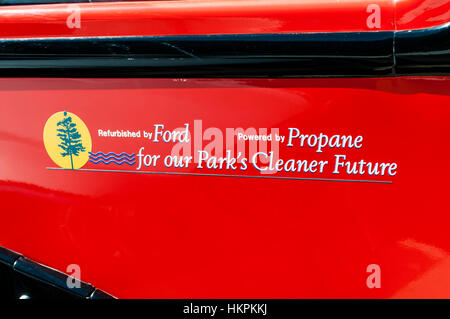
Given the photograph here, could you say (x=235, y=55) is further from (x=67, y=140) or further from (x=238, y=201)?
(x=67, y=140)

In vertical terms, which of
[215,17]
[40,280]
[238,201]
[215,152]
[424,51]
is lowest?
[40,280]

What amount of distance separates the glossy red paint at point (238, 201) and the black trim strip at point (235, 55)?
30 mm

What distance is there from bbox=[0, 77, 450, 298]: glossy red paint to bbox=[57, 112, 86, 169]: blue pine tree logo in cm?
4

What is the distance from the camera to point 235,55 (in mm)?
1216

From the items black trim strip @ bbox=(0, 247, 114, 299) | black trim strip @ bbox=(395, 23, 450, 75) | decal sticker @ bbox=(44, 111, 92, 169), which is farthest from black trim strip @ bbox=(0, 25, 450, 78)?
black trim strip @ bbox=(0, 247, 114, 299)

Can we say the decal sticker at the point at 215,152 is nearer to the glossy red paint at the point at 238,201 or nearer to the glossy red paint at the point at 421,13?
the glossy red paint at the point at 238,201

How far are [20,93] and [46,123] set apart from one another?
11 centimetres

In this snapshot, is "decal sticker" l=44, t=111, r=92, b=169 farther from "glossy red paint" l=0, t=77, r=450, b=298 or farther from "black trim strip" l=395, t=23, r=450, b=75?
"black trim strip" l=395, t=23, r=450, b=75

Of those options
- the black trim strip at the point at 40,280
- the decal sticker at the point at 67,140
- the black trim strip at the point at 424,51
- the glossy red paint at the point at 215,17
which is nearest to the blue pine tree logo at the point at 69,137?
the decal sticker at the point at 67,140

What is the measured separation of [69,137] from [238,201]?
1.67 ft

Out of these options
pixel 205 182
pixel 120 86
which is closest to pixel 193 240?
pixel 205 182

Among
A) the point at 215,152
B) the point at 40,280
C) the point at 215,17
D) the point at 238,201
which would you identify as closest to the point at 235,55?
the point at 215,17
